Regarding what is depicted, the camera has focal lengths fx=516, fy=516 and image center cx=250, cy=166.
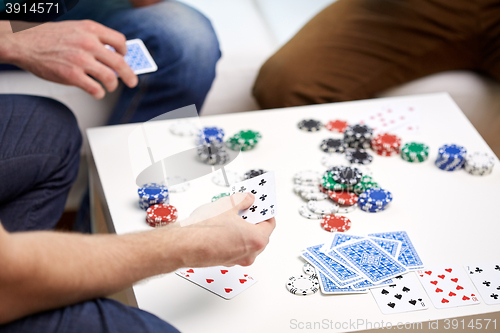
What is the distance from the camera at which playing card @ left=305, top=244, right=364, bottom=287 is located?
104cm

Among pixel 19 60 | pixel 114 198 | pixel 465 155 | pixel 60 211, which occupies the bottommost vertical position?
pixel 60 211

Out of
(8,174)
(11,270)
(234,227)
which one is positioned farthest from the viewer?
(8,174)

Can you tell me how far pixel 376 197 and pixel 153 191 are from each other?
0.53 metres

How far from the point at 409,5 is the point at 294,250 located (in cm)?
119

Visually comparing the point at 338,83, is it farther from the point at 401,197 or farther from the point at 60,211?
the point at 60,211

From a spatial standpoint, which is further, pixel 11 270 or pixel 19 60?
pixel 19 60

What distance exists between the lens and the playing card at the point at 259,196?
1021 mm

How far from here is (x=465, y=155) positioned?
139 cm

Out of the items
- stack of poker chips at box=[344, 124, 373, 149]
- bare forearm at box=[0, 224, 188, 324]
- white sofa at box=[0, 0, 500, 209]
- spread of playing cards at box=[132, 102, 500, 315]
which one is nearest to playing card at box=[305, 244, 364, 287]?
spread of playing cards at box=[132, 102, 500, 315]

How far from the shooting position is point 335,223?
1.19m

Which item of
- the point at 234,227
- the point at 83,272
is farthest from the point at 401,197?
the point at 83,272

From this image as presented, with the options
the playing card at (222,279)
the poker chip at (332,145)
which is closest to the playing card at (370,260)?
the playing card at (222,279)

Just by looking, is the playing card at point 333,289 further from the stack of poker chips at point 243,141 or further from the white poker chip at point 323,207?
the stack of poker chips at point 243,141

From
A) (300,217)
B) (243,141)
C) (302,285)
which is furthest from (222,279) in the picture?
(243,141)
